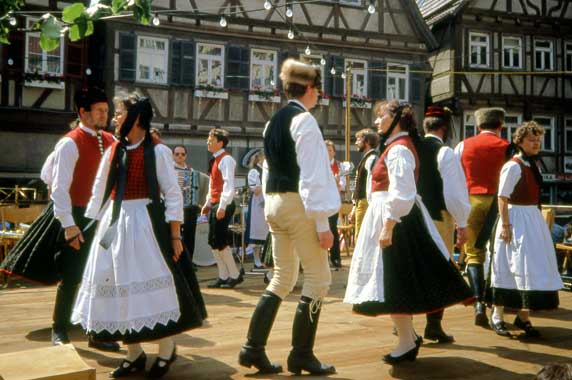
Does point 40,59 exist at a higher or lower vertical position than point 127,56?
lower

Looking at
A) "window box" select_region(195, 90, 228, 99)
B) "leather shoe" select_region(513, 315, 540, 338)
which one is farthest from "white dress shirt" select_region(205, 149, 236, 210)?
"window box" select_region(195, 90, 228, 99)

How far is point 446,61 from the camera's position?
886 inches

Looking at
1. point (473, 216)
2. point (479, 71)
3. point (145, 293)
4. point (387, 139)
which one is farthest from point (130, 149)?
point (479, 71)

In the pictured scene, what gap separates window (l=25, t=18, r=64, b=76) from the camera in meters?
15.9

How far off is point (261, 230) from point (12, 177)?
31.5 ft

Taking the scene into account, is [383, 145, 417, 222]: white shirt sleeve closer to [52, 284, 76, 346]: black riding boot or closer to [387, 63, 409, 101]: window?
[52, 284, 76, 346]: black riding boot

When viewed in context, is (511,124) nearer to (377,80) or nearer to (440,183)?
(377,80)

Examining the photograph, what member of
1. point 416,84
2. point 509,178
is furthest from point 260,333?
point 416,84

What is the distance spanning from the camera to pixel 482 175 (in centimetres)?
516

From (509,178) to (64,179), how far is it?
285 centimetres

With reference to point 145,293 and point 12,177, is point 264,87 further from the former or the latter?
point 145,293

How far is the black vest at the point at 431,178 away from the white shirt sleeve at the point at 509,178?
1.35ft

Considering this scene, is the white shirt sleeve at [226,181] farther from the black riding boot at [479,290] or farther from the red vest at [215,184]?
the black riding boot at [479,290]

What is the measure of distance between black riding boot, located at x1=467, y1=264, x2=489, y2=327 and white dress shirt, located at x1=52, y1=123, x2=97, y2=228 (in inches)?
111
